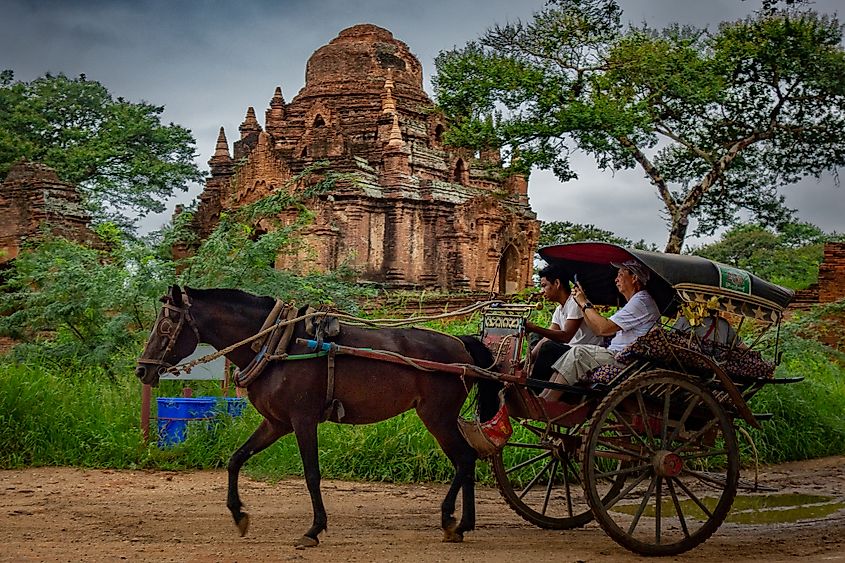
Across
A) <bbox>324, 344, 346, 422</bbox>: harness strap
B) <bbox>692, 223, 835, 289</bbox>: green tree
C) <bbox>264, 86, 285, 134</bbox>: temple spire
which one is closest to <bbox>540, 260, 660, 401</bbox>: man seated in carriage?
<bbox>324, 344, 346, 422</bbox>: harness strap

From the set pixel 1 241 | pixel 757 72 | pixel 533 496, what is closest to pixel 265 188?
pixel 1 241

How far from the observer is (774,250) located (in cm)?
3119

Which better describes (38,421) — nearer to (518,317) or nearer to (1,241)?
(518,317)

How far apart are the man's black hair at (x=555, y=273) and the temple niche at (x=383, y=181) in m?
13.0

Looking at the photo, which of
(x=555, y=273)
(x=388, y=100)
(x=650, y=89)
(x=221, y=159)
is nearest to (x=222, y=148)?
(x=221, y=159)

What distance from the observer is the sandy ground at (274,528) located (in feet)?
16.6

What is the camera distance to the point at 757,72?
18.2 meters

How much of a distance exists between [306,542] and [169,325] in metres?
1.56

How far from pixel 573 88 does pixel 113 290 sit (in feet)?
36.0

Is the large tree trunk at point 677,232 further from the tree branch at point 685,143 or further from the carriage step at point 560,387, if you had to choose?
the carriage step at point 560,387

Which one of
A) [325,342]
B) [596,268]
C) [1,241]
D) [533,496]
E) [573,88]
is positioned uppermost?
[573,88]

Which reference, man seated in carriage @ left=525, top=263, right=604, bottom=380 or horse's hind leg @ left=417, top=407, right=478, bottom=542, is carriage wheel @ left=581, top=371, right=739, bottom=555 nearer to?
man seated in carriage @ left=525, top=263, right=604, bottom=380

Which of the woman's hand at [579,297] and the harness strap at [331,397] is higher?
the woman's hand at [579,297]

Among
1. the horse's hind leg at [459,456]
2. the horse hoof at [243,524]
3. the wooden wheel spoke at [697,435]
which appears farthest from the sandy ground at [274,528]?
the wooden wheel spoke at [697,435]
